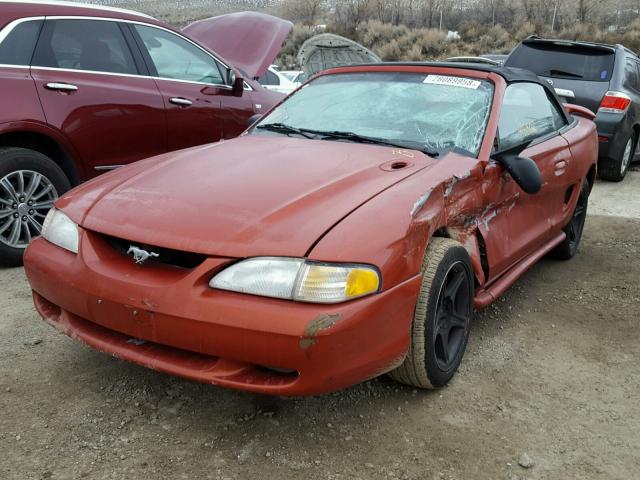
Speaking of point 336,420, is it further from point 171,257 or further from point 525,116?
point 525,116

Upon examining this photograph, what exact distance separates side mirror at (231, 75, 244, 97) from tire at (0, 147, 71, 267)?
5.63 ft

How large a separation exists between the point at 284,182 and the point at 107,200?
76 centimetres

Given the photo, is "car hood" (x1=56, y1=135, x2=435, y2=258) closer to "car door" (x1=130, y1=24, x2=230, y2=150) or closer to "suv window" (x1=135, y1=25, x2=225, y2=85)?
"car door" (x1=130, y1=24, x2=230, y2=150)

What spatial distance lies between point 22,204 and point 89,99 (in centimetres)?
90

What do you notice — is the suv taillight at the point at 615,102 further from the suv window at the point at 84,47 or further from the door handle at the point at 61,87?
the door handle at the point at 61,87

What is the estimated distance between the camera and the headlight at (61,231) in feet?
8.28

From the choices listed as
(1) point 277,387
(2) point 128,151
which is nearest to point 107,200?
(1) point 277,387

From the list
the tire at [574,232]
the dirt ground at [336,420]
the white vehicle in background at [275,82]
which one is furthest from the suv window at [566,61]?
the dirt ground at [336,420]

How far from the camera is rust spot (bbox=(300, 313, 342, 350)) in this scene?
203cm

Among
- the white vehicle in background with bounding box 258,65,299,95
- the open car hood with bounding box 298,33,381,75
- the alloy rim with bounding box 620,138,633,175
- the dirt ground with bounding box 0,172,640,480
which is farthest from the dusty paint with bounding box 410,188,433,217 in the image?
the open car hood with bounding box 298,33,381,75

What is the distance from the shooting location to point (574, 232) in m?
4.75

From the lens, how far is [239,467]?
2.18 metres

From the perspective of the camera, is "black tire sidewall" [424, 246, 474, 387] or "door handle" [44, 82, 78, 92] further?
"door handle" [44, 82, 78, 92]

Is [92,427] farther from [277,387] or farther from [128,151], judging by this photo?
[128,151]
